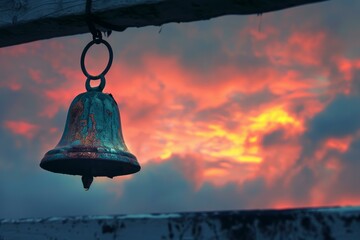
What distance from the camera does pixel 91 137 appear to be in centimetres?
290

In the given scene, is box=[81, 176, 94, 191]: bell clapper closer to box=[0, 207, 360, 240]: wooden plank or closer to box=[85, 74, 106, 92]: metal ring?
box=[85, 74, 106, 92]: metal ring

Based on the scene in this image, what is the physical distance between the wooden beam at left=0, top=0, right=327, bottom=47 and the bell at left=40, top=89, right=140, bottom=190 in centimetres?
40

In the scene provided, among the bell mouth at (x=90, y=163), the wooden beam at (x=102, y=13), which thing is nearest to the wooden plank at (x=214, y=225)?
the wooden beam at (x=102, y=13)

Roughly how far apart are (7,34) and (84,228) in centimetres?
228

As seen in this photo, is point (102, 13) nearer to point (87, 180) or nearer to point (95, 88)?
point (95, 88)

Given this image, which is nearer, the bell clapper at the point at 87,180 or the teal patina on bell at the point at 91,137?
the teal patina on bell at the point at 91,137

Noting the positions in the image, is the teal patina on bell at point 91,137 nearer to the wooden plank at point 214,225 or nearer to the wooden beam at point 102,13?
the wooden beam at point 102,13

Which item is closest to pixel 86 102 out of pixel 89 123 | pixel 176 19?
pixel 89 123

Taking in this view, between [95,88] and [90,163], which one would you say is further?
[90,163]

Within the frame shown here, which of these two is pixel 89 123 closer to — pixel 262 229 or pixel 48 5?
pixel 48 5

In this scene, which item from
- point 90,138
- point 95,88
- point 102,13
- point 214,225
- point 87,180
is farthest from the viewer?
point 87,180

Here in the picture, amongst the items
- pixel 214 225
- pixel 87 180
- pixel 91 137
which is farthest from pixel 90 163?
pixel 214 225

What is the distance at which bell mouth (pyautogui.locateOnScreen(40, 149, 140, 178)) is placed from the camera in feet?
9.21

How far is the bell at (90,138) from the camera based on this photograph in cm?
283
